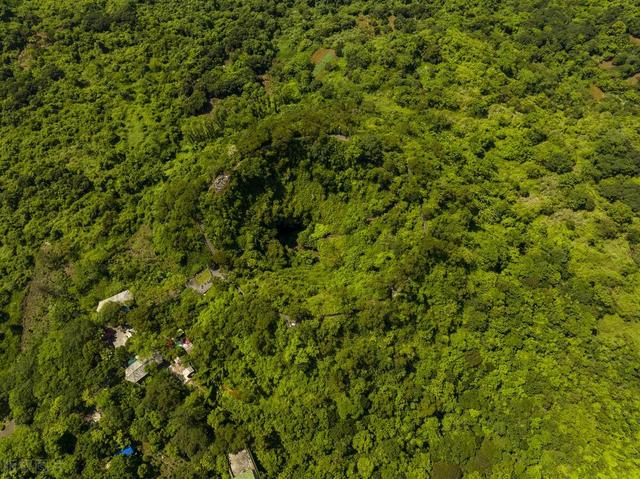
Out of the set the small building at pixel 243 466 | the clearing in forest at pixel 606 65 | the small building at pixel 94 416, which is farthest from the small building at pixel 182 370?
the clearing in forest at pixel 606 65

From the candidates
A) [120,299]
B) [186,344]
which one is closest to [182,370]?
[186,344]

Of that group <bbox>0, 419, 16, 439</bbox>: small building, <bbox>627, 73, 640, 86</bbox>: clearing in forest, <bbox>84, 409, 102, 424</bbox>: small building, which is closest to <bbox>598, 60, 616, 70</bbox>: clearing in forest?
<bbox>627, 73, 640, 86</bbox>: clearing in forest

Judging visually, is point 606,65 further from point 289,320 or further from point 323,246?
point 289,320

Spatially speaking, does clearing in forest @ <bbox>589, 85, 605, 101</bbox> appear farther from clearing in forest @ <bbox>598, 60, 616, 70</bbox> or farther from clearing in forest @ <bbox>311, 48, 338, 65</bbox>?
clearing in forest @ <bbox>311, 48, 338, 65</bbox>

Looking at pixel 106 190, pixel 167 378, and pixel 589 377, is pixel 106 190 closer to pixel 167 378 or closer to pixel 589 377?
pixel 167 378

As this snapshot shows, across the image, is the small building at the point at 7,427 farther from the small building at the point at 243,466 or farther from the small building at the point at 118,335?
the small building at the point at 243,466

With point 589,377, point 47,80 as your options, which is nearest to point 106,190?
point 47,80
